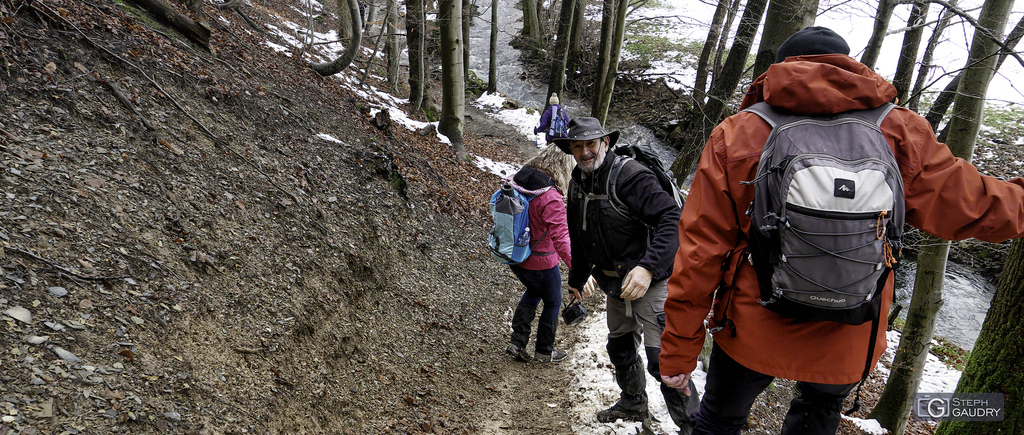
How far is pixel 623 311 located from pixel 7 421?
10.8ft

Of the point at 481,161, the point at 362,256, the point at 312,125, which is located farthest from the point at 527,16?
the point at 362,256

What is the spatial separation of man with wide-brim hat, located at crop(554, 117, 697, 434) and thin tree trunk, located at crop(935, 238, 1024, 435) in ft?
4.94

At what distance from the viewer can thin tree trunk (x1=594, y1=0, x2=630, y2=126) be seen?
13.0 metres

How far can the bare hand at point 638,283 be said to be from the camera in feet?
10.1

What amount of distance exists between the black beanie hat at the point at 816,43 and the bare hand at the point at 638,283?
1.41 metres

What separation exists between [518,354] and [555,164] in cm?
208

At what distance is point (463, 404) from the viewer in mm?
4477

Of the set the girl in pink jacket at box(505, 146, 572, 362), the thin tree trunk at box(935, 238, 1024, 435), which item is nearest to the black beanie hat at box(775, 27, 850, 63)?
the thin tree trunk at box(935, 238, 1024, 435)

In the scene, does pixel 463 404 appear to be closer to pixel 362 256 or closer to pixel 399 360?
pixel 399 360

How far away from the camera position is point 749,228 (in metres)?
2.11

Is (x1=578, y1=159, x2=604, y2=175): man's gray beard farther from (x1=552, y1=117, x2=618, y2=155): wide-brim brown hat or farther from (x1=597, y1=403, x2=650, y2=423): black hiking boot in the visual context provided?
(x1=597, y1=403, x2=650, y2=423): black hiking boot

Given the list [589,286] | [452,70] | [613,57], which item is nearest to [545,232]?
[589,286]

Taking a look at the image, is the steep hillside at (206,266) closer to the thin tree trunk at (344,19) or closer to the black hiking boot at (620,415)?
the black hiking boot at (620,415)
